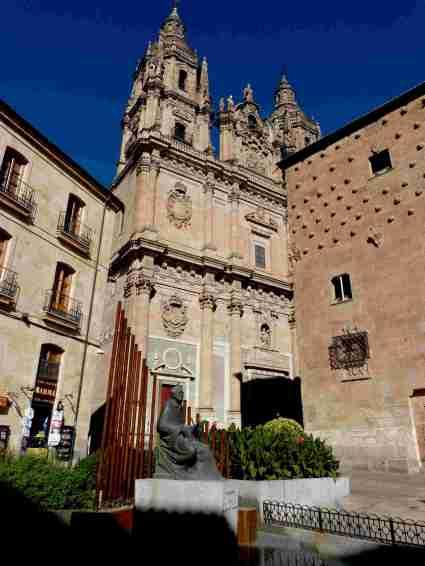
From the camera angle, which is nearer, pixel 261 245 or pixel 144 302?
pixel 144 302

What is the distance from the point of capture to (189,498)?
6.20 metres

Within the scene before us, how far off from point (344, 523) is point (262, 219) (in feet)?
83.3

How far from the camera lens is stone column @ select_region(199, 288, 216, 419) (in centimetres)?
2256

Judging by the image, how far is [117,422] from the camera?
8.25m

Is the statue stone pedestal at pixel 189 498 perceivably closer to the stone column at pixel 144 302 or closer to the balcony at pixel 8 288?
the balcony at pixel 8 288

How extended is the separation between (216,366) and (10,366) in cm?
1244

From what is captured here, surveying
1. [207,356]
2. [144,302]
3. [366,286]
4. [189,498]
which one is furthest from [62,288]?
[189,498]

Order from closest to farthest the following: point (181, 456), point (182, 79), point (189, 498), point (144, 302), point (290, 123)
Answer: point (189, 498) → point (181, 456) → point (144, 302) → point (182, 79) → point (290, 123)

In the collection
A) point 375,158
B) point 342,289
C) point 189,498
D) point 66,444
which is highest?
point 375,158

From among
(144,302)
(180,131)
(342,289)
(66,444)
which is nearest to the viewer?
(66,444)

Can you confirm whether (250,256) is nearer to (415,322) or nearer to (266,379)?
(266,379)

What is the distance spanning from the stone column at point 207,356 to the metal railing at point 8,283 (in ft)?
38.8

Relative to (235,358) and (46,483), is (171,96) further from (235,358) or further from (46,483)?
(46,483)

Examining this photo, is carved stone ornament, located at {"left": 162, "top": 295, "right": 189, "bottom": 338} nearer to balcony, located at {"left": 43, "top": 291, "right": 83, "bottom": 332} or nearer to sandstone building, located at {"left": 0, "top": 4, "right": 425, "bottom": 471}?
sandstone building, located at {"left": 0, "top": 4, "right": 425, "bottom": 471}
